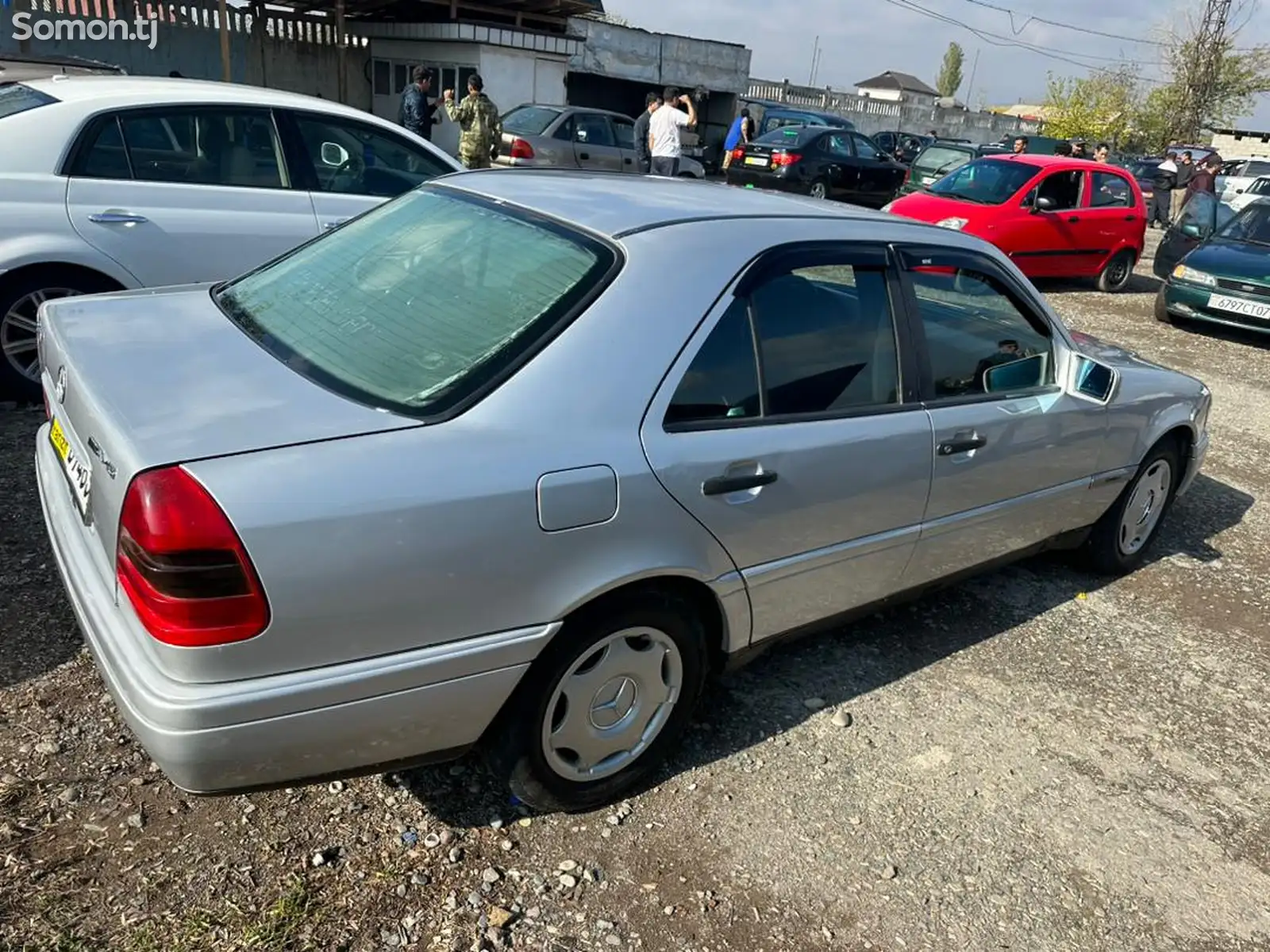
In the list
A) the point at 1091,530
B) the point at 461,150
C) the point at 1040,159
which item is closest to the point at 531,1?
the point at 461,150

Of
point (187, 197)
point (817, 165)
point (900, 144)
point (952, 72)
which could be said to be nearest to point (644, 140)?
point (817, 165)

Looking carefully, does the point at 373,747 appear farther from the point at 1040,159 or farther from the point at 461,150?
the point at 1040,159

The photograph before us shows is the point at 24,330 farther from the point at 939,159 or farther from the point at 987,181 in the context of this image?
the point at 939,159

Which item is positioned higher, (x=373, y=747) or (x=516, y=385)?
(x=516, y=385)

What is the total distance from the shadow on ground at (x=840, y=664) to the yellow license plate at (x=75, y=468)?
112 cm

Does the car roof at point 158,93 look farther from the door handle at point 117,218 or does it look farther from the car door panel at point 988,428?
the car door panel at point 988,428

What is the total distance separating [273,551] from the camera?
6.10 ft

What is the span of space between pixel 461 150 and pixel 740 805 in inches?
432

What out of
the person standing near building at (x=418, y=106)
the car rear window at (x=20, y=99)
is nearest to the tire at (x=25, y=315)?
the car rear window at (x=20, y=99)

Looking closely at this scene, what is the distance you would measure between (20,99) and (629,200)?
3.89 meters

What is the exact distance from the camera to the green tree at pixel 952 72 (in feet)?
356

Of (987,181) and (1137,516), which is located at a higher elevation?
(987,181)

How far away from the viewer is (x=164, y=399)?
210cm

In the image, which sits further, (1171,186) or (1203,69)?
(1203,69)
